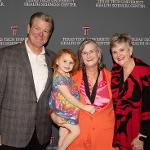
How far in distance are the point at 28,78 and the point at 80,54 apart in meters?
0.70

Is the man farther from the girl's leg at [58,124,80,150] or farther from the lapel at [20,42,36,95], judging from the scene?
the girl's leg at [58,124,80,150]

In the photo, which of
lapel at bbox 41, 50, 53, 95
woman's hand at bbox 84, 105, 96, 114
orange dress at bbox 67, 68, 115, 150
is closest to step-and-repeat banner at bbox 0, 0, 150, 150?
lapel at bbox 41, 50, 53, 95

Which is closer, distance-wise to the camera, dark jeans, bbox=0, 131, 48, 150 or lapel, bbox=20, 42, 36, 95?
lapel, bbox=20, 42, 36, 95

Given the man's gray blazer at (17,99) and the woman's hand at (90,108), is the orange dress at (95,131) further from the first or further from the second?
the man's gray blazer at (17,99)

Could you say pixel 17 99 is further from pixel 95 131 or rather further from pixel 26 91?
pixel 95 131

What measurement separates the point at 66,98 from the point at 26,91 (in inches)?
18.2

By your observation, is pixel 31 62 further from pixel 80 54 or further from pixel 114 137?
pixel 114 137

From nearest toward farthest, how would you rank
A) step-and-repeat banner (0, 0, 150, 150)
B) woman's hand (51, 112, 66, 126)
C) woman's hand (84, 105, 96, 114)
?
woman's hand (84, 105, 96, 114)
woman's hand (51, 112, 66, 126)
step-and-repeat banner (0, 0, 150, 150)

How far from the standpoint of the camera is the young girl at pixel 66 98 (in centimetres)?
313

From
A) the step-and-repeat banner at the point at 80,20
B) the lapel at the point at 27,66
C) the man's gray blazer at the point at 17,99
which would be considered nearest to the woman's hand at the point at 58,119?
the man's gray blazer at the point at 17,99

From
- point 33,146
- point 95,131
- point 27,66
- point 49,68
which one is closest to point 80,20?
point 49,68

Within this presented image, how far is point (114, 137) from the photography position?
316 cm

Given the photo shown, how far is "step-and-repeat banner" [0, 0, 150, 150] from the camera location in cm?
395

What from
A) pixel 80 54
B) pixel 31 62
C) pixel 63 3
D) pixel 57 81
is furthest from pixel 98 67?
pixel 63 3
